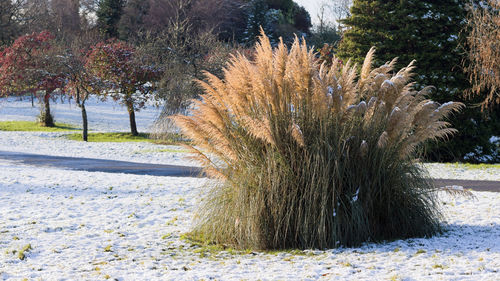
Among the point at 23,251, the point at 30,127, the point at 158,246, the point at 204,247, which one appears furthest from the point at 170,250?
the point at 30,127

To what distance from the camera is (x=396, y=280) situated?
390 cm

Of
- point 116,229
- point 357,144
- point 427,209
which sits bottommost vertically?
point 116,229

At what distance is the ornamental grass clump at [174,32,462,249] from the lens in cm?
512

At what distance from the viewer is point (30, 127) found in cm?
3002

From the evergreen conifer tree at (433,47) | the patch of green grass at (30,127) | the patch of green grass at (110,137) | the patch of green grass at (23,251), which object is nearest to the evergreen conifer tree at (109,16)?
the patch of green grass at (30,127)

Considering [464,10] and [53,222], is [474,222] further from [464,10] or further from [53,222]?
[464,10]

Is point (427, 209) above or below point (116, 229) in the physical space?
above

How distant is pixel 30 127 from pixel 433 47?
24.9 m

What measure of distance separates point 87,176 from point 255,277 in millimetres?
8257

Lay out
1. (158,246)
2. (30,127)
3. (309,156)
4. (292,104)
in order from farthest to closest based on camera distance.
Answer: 1. (30,127)
2. (158,246)
3. (292,104)
4. (309,156)

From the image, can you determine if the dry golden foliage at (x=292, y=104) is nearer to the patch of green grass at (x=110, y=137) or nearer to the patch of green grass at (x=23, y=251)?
the patch of green grass at (x=23, y=251)

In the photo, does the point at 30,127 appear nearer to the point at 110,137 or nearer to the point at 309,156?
the point at 110,137

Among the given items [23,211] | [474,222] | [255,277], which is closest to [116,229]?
[23,211]

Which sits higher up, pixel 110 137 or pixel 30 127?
pixel 30 127
